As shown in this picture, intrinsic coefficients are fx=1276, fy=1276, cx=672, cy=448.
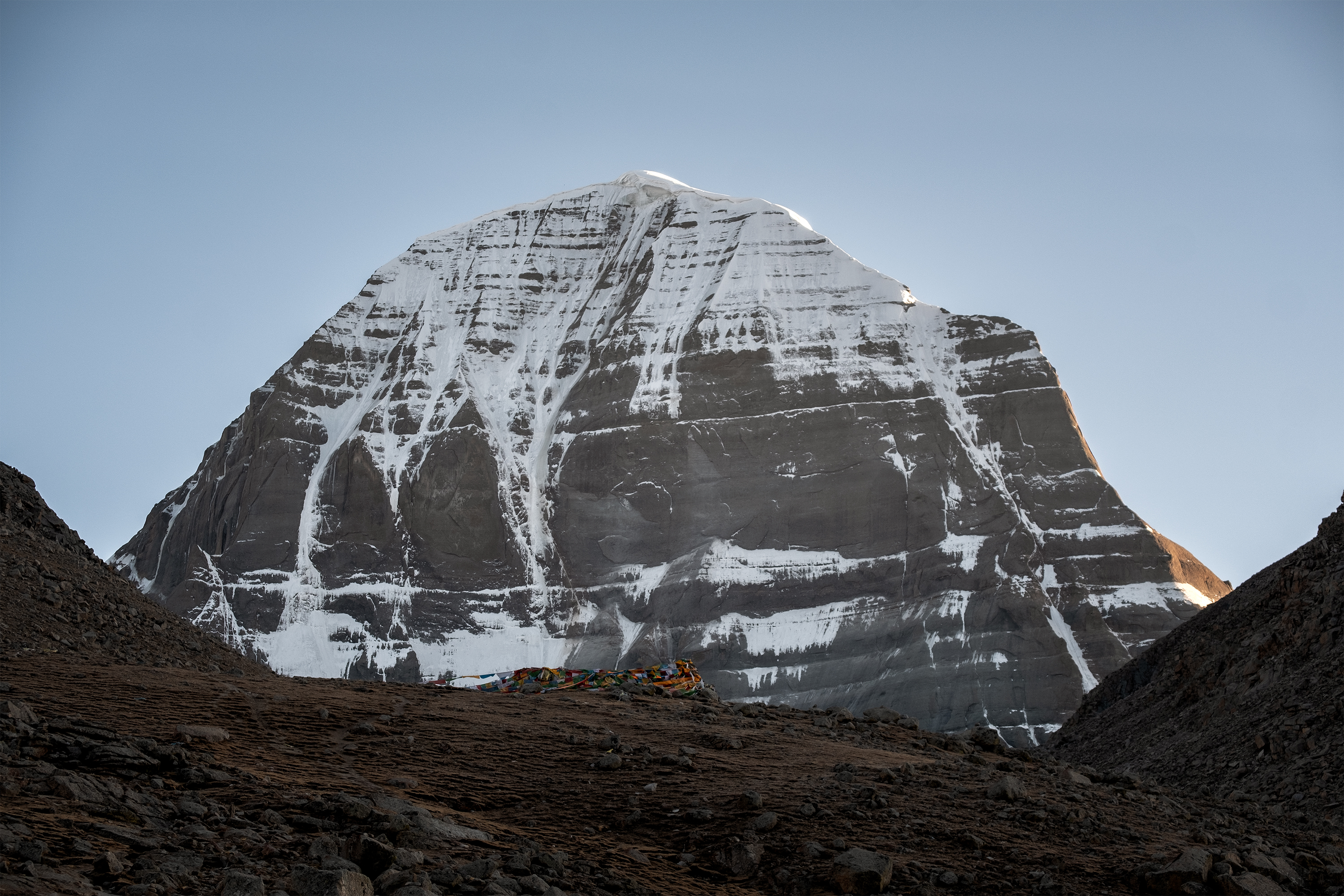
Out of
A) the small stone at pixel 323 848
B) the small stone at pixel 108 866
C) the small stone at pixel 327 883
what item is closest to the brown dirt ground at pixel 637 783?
the small stone at pixel 108 866

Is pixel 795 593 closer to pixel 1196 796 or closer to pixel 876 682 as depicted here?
pixel 876 682

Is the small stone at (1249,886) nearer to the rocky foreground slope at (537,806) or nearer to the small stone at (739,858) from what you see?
the rocky foreground slope at (537,806)

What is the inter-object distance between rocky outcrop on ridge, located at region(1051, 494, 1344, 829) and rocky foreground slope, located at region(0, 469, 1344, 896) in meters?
4.92

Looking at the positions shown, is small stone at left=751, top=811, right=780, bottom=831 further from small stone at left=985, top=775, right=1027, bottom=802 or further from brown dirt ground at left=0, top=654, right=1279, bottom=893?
small stone at left=985, top=775, right=1027, bottom=802

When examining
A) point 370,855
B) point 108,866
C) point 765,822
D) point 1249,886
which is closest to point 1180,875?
point 1249,886

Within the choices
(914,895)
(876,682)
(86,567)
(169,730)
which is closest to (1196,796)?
(914,895)

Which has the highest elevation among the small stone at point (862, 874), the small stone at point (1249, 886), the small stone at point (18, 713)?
the small stone at point (18, 713)

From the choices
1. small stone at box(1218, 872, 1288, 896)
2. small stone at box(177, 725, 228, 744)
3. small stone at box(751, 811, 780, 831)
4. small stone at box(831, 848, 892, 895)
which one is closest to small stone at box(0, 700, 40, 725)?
small stone at box(177, 725, 228, 744)

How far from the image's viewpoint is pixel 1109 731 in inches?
1779

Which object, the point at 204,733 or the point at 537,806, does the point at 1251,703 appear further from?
the point at 204,733

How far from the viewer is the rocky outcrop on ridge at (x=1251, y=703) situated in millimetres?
31141

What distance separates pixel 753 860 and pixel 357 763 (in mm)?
6984

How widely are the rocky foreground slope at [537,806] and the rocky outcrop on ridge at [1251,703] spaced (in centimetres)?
492

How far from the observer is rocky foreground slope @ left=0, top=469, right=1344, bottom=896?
549 inches
